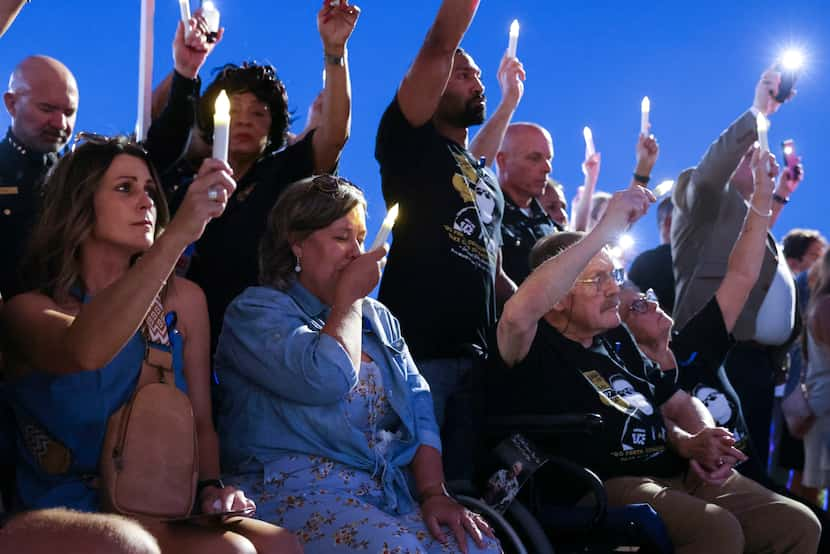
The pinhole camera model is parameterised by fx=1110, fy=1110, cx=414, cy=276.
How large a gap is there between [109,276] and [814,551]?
96.9 inches

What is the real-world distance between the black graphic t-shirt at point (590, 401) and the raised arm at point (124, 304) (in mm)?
1472

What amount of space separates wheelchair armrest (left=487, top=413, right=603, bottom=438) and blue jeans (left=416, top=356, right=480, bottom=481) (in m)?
0.08

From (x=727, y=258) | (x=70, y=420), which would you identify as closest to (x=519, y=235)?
(x=727, y=258)

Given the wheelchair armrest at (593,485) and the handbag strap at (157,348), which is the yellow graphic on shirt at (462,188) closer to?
the wheelchair armrest at (593,485)

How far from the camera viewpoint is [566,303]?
3785mm

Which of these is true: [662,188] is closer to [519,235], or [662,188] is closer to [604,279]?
[604,279]

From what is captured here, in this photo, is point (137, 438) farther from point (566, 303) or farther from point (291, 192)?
point (566, 303)

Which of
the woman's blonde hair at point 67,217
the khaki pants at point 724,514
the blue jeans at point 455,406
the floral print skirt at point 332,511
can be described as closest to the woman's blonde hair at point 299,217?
the woman's blonde hair at point 67,217

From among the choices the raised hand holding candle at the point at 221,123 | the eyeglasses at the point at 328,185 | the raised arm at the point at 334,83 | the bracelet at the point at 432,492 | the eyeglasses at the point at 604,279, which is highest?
the raised arm at the point at 334,83

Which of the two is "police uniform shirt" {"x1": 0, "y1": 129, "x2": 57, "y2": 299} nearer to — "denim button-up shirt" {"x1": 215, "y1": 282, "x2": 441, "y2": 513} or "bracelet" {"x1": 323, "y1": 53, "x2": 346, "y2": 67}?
"denim button-up shirt" {"x1": 215, "y1": 282, "x2": 441, "y2": 513}

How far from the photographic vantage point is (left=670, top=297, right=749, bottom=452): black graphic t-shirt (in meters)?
4.18

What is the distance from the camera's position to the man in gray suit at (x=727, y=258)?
495 cm

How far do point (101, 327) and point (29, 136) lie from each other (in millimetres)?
1558

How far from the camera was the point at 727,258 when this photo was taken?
5.05 m
